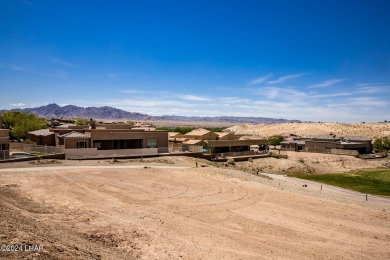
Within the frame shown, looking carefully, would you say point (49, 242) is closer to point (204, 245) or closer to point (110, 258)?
point (110, 258)

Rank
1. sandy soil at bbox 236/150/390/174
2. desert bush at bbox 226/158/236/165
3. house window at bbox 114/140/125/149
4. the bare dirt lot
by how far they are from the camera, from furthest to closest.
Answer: sandy soil at bbox 236/150/390/174, desert bush at bbox 226/158/236/165, house window at bbox 114/140/125/149, the bare dirt lot

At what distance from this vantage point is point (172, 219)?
21.6 m

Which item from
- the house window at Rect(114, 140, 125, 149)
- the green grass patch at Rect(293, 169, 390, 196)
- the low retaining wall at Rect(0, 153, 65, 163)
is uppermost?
the house window at Rect(114, 140, 125, 149)

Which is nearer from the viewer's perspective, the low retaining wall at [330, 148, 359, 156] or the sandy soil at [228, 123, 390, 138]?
the low retaining wall at [330, 148, 359, 156]

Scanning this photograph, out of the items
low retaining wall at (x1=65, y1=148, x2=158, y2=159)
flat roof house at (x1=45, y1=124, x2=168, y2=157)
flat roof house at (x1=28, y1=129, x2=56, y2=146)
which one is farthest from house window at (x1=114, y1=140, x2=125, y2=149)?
flat roof house at (x1=28, y1=129, x2=56, y2=146)

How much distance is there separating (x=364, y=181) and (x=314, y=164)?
16842 millimetres

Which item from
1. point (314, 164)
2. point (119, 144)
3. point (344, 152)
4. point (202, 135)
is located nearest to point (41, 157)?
point (119, 144)

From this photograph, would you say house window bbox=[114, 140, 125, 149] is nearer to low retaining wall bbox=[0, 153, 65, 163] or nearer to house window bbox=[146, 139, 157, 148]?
house window bbox=[146, 139, 157, 148]

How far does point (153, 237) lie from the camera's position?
17.9m

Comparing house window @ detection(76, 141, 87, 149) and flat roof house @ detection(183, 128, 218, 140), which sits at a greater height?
flat roof house @ detection(183, 128, 218, 140)

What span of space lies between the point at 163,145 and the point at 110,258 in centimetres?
4471

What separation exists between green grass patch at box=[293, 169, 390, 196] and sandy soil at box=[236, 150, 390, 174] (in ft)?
21.8

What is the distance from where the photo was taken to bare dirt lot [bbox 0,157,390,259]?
623 inches

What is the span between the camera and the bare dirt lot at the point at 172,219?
51.9 ft
